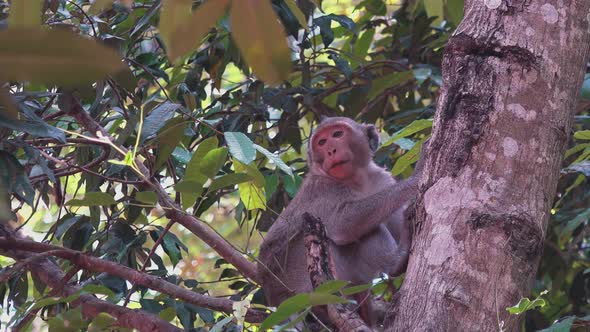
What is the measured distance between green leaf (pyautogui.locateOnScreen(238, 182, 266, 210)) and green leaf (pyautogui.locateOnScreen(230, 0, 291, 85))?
10.9 feet

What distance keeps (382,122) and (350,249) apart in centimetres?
183

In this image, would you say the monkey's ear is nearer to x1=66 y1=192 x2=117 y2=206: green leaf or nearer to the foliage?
the foliage

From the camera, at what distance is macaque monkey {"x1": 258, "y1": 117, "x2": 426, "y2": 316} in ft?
17.3

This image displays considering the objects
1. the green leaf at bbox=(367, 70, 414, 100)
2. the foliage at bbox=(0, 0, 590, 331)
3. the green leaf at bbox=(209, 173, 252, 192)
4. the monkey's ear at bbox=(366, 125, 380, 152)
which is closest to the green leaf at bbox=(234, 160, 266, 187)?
the foliage at bbox=(0, 0, 590, 331)

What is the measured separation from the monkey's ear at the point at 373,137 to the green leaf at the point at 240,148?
2.48 meters

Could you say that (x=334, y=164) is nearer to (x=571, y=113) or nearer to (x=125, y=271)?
(x=125, y=271)

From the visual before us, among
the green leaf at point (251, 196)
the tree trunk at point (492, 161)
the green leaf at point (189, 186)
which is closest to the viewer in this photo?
the tree trunk at point (492, 161)

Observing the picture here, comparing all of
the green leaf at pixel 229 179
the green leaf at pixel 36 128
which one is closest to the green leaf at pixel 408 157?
the green leaf at pixel 229 179

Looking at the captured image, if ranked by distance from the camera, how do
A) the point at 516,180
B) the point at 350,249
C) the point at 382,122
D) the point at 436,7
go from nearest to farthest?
the point at 516,180, the point at 436,7, the point at 350,249, the point at 382,122

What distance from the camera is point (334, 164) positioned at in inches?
228

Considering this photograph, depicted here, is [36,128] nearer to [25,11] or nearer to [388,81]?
[25,11]

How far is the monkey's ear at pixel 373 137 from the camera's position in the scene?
6.05 metres

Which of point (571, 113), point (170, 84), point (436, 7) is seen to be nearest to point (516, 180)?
point (571, 113)

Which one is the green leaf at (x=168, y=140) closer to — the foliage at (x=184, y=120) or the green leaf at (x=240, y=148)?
the foliage at (x=184, y=120)
